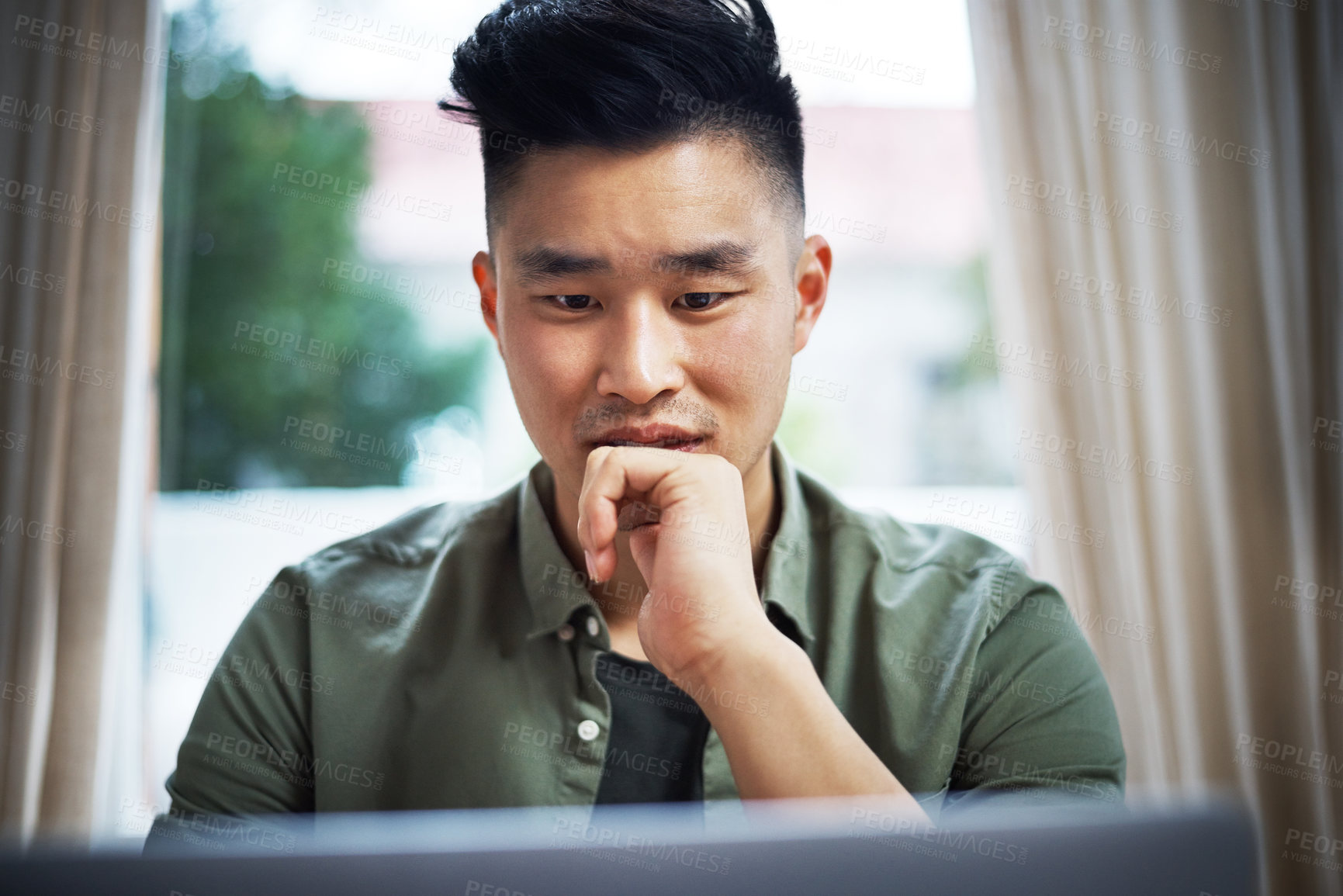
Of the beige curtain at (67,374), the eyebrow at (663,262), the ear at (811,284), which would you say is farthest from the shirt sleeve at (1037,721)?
the beige curtain at (67,374)

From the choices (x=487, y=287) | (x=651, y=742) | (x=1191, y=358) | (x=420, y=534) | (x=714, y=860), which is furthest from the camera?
(x=1191, y=358)

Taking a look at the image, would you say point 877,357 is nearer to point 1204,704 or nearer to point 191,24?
point 1204,704

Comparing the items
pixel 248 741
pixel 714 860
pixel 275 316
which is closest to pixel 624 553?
pixel 248 741

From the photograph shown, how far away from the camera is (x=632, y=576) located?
127 cm

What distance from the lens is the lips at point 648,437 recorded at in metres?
1.07

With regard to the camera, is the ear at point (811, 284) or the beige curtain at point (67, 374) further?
the beige curtain at point (67, 374)

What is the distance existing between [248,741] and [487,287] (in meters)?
0.66

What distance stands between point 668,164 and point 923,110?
8.05ft

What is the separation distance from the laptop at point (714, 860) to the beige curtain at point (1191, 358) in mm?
1555

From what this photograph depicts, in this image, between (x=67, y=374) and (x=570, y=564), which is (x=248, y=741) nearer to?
(x=570, y=564)

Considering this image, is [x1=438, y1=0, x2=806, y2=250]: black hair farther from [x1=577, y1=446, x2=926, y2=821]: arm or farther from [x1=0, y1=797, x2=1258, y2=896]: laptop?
[x1=0, y1=797, x2=1258, y2=896]: laptop

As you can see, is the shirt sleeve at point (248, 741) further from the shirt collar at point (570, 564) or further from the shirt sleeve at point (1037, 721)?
the shirt sleeve at point (1037, 721)

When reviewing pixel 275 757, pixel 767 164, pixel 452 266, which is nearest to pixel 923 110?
pixel 452 266

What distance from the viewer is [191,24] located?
2432 mm
